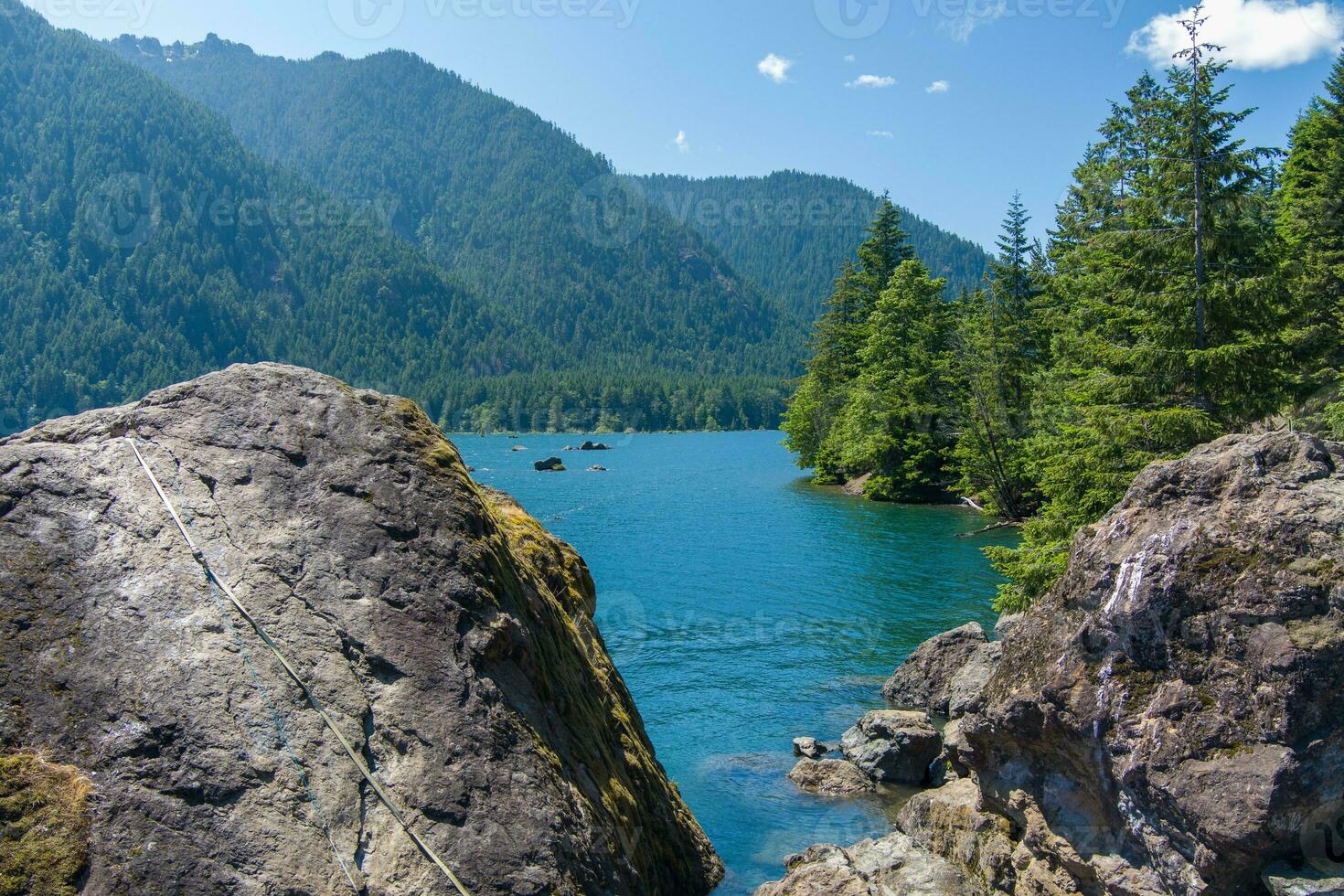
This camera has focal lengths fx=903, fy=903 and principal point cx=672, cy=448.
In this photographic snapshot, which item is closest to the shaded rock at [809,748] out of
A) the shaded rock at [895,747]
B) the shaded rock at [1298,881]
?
the shaded rock at [895,747]

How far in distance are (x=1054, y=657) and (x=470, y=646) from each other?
5820mm

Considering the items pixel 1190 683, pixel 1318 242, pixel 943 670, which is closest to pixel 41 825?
pixel 1190 683

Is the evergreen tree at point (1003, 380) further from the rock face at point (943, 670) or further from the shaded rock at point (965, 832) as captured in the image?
the shaded rock at point (965, 832)

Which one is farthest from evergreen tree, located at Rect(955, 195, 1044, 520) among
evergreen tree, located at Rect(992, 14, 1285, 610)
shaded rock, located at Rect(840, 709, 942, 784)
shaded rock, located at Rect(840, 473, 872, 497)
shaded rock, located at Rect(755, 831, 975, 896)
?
shaded rock, located at Rect(755, 831, 975, 896)

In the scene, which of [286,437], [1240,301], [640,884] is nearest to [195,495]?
[286,437]

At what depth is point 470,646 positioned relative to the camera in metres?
6.77

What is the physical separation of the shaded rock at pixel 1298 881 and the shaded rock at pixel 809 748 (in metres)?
11.2

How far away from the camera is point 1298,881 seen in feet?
22.2

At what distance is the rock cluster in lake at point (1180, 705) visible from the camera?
7008mm

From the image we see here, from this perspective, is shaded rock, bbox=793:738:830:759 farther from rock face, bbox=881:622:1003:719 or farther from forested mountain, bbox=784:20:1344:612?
forested mountain, bbox=784:20:1344:612

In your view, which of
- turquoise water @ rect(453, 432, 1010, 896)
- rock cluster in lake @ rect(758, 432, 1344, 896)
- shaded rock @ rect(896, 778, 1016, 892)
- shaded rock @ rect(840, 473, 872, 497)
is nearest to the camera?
rock cluster in lake @ rect(758, 432, 1344, 896)

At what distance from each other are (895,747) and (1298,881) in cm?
993

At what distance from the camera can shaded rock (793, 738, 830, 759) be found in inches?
699

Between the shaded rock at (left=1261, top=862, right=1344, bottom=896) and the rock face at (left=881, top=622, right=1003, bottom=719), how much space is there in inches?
466
